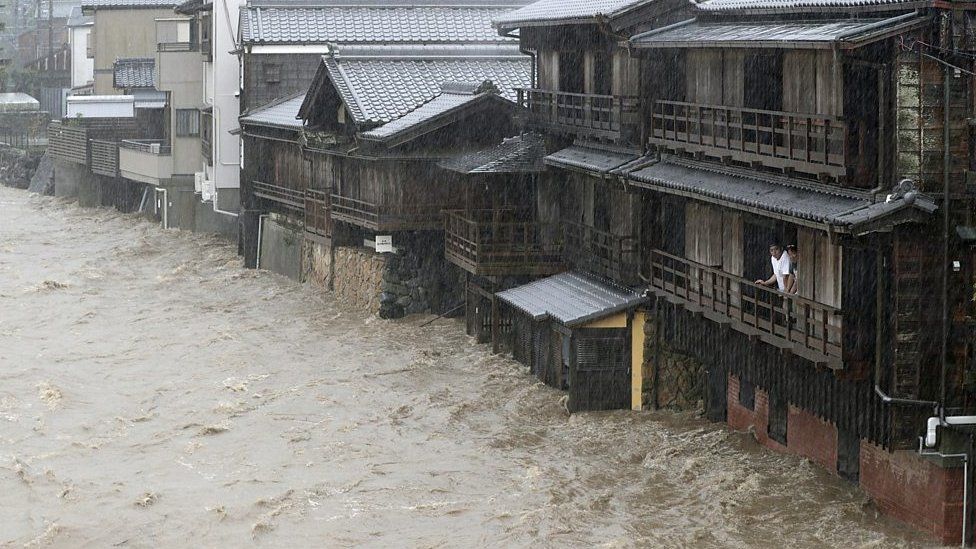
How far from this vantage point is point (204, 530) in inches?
861

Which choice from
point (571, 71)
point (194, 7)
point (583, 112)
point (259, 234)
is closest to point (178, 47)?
point (194, 7)

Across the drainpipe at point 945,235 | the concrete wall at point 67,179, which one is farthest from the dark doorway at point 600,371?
the concrete wall at point 67,179

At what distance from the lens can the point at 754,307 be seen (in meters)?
22.6

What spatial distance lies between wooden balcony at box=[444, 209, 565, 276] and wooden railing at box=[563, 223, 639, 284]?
528mm

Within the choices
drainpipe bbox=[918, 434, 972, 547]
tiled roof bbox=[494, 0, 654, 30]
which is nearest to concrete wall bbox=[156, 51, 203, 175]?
tiled roof bbox=[494, 0, 654, 30]

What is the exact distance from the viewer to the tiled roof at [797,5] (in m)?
19.5

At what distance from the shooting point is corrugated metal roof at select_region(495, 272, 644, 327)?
26859 mm

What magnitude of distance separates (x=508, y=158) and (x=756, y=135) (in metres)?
10.9

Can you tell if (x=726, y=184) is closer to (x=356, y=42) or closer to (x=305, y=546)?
(x=305, y=546)

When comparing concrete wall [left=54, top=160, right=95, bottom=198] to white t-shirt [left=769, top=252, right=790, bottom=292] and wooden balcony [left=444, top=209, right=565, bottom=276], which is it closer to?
wooden balcony [left=444, top=209, right=565, bottom=276]

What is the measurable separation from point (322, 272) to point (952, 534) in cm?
2523

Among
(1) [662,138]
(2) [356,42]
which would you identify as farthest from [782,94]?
(2) [356,42]

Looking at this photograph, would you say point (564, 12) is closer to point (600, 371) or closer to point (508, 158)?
point (508, 158)

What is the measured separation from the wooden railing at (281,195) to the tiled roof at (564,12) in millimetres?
11481
